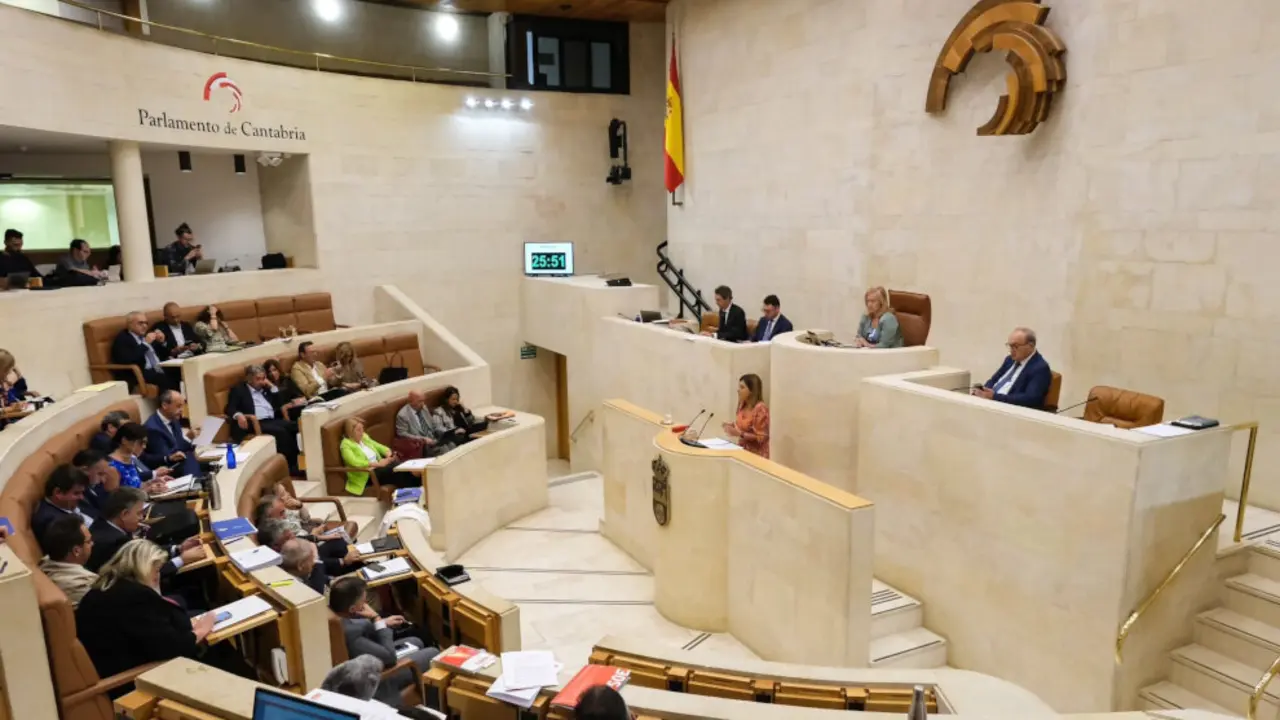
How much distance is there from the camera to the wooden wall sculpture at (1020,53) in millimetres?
6406

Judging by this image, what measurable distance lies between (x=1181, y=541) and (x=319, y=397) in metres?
6.79

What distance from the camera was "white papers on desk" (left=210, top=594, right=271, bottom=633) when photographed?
3.60m

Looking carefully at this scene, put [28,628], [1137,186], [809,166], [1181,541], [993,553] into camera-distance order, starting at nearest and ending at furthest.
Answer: [28,628], [1181,541], [993,553], [1137,186], [809,166]

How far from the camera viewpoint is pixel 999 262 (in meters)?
7.21

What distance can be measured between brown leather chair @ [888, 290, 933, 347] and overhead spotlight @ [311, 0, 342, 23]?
907cm

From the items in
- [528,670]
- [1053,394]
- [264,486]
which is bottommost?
[264,486]

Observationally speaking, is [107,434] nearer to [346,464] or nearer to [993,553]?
[346,464]

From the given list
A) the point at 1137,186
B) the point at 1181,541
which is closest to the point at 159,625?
the point at 1181,541

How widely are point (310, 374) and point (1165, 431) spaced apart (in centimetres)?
704

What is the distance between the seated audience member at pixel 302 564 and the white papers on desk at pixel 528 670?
163cm

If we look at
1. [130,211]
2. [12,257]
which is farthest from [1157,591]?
[12,257]

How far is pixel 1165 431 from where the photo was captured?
4418 millimetres

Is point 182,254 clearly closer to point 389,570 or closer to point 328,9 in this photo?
point 328,9

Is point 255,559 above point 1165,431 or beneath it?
beneath
